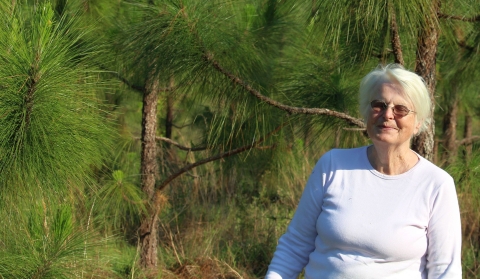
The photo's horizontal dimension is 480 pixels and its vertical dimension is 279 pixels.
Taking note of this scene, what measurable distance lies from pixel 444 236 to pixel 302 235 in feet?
1.08

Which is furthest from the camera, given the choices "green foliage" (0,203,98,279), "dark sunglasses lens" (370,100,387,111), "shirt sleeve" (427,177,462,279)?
"green foliage" (0,203,98,279)

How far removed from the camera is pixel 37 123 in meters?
1.81

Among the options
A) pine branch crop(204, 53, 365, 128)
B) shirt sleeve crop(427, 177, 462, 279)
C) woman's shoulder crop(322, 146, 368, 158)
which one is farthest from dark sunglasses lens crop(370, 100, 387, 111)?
pine branch crop(204, 53, 365, 128)

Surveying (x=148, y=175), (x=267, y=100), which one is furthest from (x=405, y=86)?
(x=148, y=175)

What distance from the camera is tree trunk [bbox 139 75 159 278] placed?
3.24m

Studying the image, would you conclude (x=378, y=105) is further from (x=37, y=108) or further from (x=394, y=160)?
(x=37, y=108)

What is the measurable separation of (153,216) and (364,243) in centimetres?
185

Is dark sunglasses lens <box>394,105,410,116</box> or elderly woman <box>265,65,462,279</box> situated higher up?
dark sunglasses lens <box>394,105,410,116</box>

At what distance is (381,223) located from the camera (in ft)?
4.93

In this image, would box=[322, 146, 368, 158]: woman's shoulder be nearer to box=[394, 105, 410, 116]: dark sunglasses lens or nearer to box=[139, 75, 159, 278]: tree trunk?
box=[394, 105, 410, 116]: dark sunglasses lens

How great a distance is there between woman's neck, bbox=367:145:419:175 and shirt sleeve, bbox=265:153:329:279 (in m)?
0.13

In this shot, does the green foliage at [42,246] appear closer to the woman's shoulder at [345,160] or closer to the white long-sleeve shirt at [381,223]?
the white long-sleeve shirt at [381,223]

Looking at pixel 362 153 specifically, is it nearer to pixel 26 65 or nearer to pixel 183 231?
pixel 26 65

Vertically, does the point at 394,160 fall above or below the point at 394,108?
below
